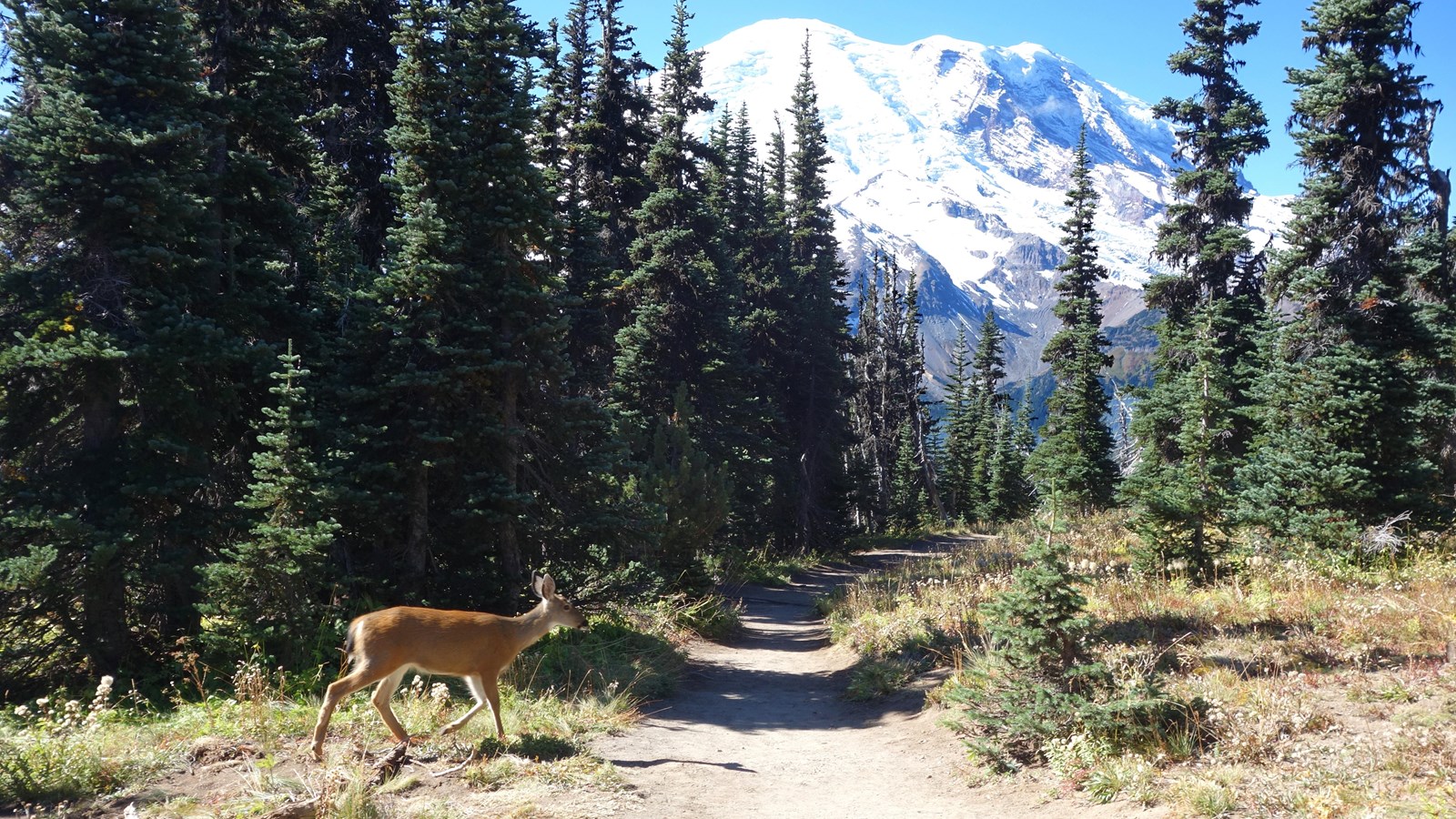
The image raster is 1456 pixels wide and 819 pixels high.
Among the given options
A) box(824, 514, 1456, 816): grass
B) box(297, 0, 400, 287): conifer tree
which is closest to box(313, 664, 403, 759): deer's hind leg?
box(824, 514, 1456, 816): grass

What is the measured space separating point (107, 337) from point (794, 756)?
8.56 meters

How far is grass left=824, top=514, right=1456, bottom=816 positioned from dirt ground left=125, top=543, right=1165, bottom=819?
49 cm

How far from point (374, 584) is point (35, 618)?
3.30 meters

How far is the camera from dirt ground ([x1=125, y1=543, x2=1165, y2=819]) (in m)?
6.18

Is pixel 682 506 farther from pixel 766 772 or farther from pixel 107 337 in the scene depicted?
pixel 107 337

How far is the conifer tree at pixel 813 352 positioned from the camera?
1308 inches

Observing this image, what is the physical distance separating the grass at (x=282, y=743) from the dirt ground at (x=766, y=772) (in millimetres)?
142

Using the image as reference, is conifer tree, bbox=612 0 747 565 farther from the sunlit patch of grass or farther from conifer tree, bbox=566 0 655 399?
the sunlit patch of grass

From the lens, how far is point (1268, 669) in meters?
7.93

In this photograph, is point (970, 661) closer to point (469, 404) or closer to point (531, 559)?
point (531, 559)

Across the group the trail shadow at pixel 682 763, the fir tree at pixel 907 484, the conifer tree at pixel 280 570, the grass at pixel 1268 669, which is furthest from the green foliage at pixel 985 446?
the conifer tree at pixel 280 570

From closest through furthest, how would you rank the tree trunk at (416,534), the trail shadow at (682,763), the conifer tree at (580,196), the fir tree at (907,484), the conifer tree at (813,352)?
the trail shadow at (682,763), the tree trunk at (416,534), the conifer tree at (580,196), the conifer tree at (813,352), the fir tree at (907,484)

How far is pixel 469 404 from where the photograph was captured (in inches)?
435

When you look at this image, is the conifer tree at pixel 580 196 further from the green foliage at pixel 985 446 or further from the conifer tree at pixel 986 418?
the conifer tree at pixel 986 418
